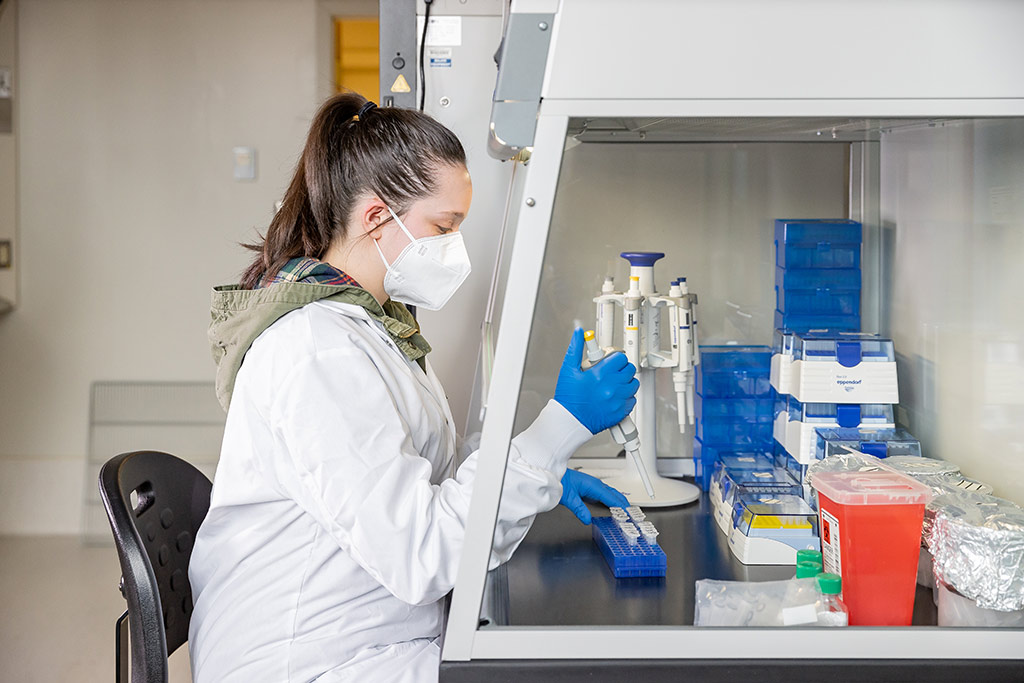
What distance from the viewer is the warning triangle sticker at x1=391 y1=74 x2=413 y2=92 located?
177 cm

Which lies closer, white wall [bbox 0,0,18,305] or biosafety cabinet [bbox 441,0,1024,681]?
biosafety cabinet [bbox 441,0,1024,681]

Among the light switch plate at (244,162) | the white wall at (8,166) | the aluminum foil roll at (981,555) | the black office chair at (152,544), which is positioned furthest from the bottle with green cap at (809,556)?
the white wall at (8,166)

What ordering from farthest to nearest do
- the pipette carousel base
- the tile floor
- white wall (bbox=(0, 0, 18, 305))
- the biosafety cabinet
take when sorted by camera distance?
white wall (bbox=(0, 0, 18, 305)), the tile floor, the pipette carousel base, the biosafety cabinet

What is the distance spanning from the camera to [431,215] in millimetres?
1312

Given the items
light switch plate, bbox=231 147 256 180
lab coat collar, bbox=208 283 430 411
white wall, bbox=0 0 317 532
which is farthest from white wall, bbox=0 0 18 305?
lab coat collar, bbox=208 283 430 411

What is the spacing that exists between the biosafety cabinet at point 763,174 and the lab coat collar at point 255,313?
24 cm

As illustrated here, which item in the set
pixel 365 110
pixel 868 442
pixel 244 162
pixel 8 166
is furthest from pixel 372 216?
pixel 8 166

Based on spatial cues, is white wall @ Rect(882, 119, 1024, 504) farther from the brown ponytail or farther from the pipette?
the brown ponytail

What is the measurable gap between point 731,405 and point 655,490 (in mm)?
248

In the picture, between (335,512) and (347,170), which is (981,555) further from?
(347,170)

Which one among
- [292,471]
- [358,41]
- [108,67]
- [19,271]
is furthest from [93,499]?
[292,471]

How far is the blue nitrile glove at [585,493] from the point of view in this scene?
142cm

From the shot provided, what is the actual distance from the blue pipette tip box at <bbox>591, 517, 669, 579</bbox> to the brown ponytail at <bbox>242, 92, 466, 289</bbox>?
0.56 meters

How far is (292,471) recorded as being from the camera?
1112 millimetres
